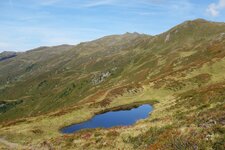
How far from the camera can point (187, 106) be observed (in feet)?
147

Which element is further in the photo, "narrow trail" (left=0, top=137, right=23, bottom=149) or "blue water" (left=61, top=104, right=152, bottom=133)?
"blue water" (left=61, top=104, right=152, bottom=133)

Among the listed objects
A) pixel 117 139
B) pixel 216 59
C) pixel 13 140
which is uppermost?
pixel 216 59

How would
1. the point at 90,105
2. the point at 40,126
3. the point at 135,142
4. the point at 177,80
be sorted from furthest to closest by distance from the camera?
the point at 177,80, the point at 90,105, the point at 40,126, the point at 135,142

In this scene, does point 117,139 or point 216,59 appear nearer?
point 117,139

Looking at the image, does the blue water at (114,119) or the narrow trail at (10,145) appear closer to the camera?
the narrow trail at (10,145)

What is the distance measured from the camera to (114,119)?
5556 centimetres

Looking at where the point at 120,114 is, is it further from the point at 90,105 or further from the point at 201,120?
the point at 201,120

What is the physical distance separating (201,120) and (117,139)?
8.02 meters

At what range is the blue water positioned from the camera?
170 ft

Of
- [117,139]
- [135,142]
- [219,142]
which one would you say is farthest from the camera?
[117,139]

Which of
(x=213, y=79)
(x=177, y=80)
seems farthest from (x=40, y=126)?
(x=213, y=79)

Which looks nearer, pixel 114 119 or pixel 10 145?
pixel 10 145

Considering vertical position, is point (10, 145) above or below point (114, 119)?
above

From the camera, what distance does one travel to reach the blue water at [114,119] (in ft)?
170
